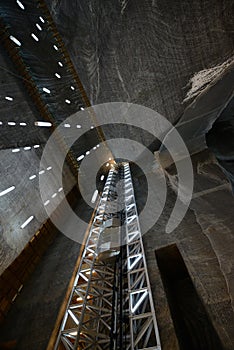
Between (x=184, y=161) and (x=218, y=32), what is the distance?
399 centimetres

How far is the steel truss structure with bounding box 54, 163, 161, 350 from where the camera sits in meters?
4.27

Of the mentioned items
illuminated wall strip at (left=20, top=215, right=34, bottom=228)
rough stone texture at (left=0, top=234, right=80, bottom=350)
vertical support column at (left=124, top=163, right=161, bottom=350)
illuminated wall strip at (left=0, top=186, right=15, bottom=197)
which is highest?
illuminated wall strip at (left=0, top=186, right=15, bottom=197)

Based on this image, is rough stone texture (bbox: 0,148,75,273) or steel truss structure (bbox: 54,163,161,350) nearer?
steel truss structure (bbox: 54,163,161,350)

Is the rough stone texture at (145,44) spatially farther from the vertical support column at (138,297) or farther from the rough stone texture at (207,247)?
the vertical support column at (138,297)

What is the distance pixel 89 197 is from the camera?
14000 millimetres

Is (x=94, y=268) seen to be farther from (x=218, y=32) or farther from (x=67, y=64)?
(x=67, y=64)

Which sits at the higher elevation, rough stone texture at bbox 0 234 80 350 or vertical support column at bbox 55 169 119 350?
vertical support column at bbox 55 169 119 350

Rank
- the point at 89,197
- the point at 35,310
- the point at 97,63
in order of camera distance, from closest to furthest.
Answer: the point at 35,310, the point at 97,63, the point at 89,197

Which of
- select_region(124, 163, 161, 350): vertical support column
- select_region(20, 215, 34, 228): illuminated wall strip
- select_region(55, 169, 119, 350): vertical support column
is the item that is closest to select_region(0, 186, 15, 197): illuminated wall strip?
select_region(20, 215, 34, 228): illuminated wall strip

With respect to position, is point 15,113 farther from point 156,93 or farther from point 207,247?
point 207,247

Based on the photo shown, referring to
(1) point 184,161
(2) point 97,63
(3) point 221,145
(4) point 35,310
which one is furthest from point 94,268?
(3) point 221,145

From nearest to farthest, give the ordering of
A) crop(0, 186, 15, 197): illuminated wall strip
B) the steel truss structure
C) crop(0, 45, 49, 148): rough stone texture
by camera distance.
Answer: the steel truss structure < crop(0, 186, 15, 197): illuminated wall strip < crop(0, 45, 49, 148): rough stone texture

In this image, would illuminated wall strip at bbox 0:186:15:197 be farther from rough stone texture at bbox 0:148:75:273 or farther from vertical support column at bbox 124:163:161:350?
vertical support column at bbox 124:163:161:350

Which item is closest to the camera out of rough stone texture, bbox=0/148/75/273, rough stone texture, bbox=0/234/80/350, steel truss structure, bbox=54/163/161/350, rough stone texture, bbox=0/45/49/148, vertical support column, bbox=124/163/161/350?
vertical support column, bbox=124/163/161/350
